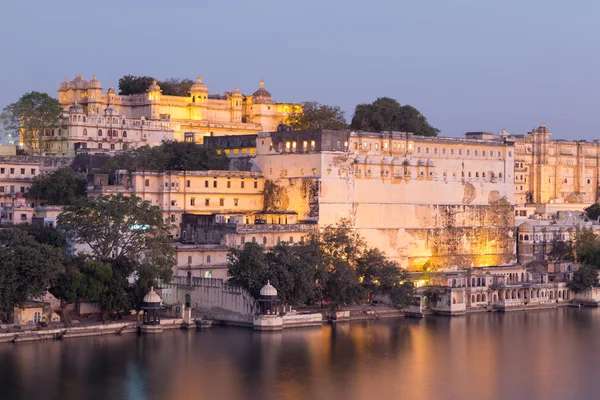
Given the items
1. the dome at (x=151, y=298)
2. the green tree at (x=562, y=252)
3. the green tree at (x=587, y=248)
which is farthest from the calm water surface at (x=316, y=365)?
the green tree at (x=562, y=252)

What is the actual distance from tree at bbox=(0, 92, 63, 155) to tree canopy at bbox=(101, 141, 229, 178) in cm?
599

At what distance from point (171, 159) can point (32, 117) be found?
311 inches

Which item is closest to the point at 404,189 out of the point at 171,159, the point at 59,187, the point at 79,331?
the point at 171,159

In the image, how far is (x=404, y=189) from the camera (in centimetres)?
4559

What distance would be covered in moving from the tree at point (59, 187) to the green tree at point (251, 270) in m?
9.39

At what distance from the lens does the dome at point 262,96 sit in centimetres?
5975

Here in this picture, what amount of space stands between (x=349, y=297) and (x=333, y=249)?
8.70 ft

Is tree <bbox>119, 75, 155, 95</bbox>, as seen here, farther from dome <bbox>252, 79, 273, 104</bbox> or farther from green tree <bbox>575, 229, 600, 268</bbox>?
green tree <bbox>575, 229, 600, 268</bbox>

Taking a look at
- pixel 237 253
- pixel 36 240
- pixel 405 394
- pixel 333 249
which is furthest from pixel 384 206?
pixel 405 394

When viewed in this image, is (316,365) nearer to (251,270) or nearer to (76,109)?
(251,270)

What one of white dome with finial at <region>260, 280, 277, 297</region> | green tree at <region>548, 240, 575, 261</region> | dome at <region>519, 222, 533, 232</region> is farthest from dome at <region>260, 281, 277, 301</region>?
dome at <region>519, 222, 533, 232</region>

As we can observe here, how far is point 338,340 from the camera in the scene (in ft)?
111

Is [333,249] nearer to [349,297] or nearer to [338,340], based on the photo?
[349,297]

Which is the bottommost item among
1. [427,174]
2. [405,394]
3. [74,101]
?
[405,394]
